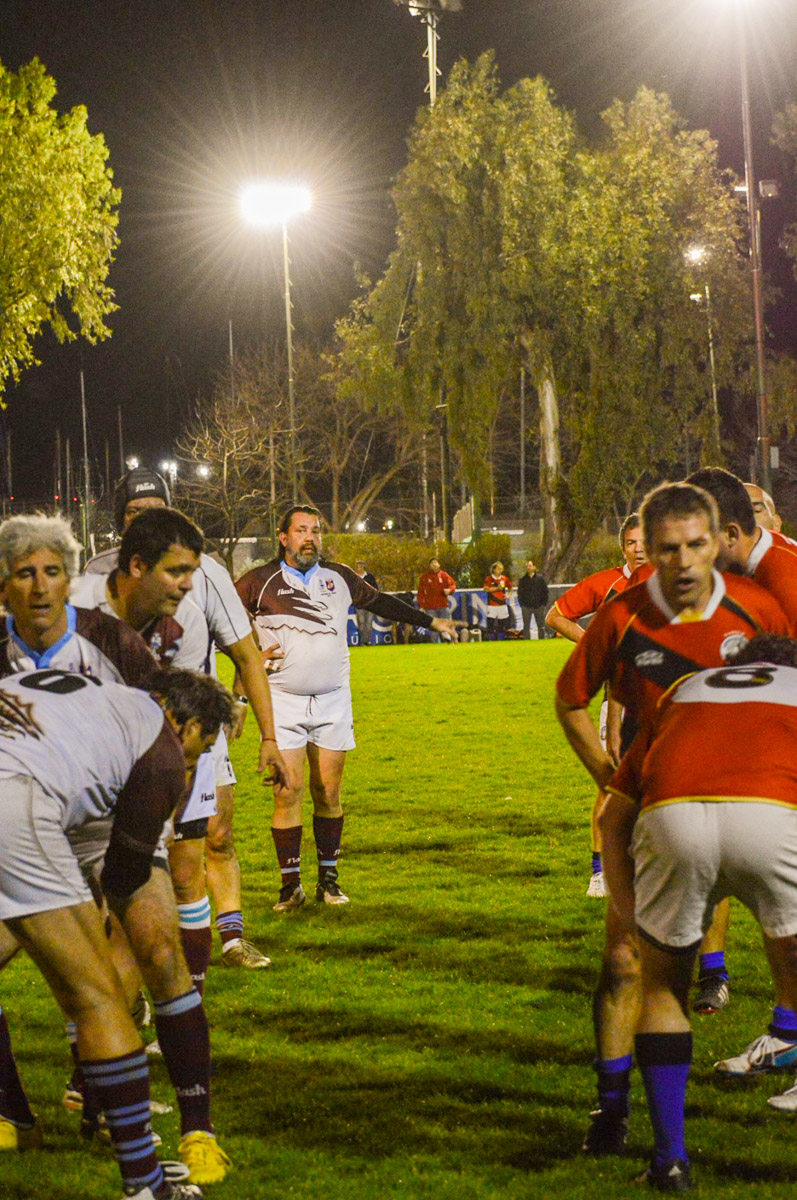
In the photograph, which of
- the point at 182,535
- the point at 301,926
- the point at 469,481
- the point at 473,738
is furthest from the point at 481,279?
the point at 182,535

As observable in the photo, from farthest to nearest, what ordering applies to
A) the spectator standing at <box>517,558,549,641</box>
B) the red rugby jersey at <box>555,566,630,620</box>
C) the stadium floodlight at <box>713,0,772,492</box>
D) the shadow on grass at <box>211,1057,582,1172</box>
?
1. the spectator standing at <box>517,558,549,641</box>
2. the stadium floodlight at <box>713,0,772,492</box>
3. the red rugby jersey at <box>555,566,630,620</box>
4. the shadow on grass at <box>211,1057,582,1172</box>

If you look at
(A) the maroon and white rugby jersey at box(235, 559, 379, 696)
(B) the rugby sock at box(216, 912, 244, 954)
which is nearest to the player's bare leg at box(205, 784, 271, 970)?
(B) the rugby sock at box(216, 912, 244, 954)

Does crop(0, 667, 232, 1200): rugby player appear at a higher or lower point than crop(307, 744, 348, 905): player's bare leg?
higher

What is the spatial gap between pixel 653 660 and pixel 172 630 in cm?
212

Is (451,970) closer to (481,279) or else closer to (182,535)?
(182,535)

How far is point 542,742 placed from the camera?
1414cm

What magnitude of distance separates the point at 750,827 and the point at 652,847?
0.27m

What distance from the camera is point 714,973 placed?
18.5 feet

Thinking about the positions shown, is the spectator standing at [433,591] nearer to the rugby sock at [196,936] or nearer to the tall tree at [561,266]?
the tall tree at [561,266]

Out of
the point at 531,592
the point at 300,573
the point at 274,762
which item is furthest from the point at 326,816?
the point at 531,592

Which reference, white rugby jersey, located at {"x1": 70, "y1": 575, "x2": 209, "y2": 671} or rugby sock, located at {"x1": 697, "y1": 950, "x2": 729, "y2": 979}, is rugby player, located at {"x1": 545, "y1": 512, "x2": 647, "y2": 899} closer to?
rugby sock, located at {"x1": 697, "y1": 950, "x2": 729, "y2": 979}

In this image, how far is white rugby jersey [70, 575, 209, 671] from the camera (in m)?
4.97

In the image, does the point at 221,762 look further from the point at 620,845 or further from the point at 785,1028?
the point at 785,1028

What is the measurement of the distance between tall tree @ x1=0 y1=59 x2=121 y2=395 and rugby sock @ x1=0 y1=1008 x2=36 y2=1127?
24.7m
